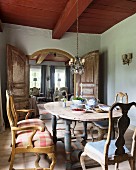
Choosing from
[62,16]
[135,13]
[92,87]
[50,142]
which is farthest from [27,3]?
[92,87]

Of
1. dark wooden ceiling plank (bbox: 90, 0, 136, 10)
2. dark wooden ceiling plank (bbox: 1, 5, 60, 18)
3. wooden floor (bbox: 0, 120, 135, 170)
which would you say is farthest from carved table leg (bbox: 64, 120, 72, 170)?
dark wooden ceiling plank (bbox: 1, 5, 60, 18)

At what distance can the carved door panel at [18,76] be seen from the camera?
475 cm

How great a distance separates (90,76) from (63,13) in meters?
2.36

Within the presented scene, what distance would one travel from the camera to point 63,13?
3848mm

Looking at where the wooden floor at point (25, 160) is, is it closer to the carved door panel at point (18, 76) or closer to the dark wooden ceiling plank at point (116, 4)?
the carved door panel at point (18, 76)

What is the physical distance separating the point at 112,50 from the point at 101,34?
0.93m

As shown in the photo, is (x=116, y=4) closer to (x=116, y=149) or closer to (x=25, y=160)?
(x=116, y=149)

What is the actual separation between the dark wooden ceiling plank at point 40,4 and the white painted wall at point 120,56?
1856 millimetres

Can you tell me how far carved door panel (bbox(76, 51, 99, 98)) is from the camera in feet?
18.1

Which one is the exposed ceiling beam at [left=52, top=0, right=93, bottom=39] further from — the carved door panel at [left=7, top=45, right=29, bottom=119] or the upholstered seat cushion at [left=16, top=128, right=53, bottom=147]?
the upholstered seat cushion at [left=16, top=128, right=53, bottom=147]

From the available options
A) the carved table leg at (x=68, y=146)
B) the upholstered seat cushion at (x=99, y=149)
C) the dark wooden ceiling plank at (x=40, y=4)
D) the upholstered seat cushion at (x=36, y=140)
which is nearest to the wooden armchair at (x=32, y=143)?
the upholstered seat cushion at (x=36, y=140)

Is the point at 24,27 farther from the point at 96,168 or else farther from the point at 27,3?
the point at 96,168

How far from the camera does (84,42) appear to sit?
5.84m

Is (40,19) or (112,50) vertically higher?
(40,19)
